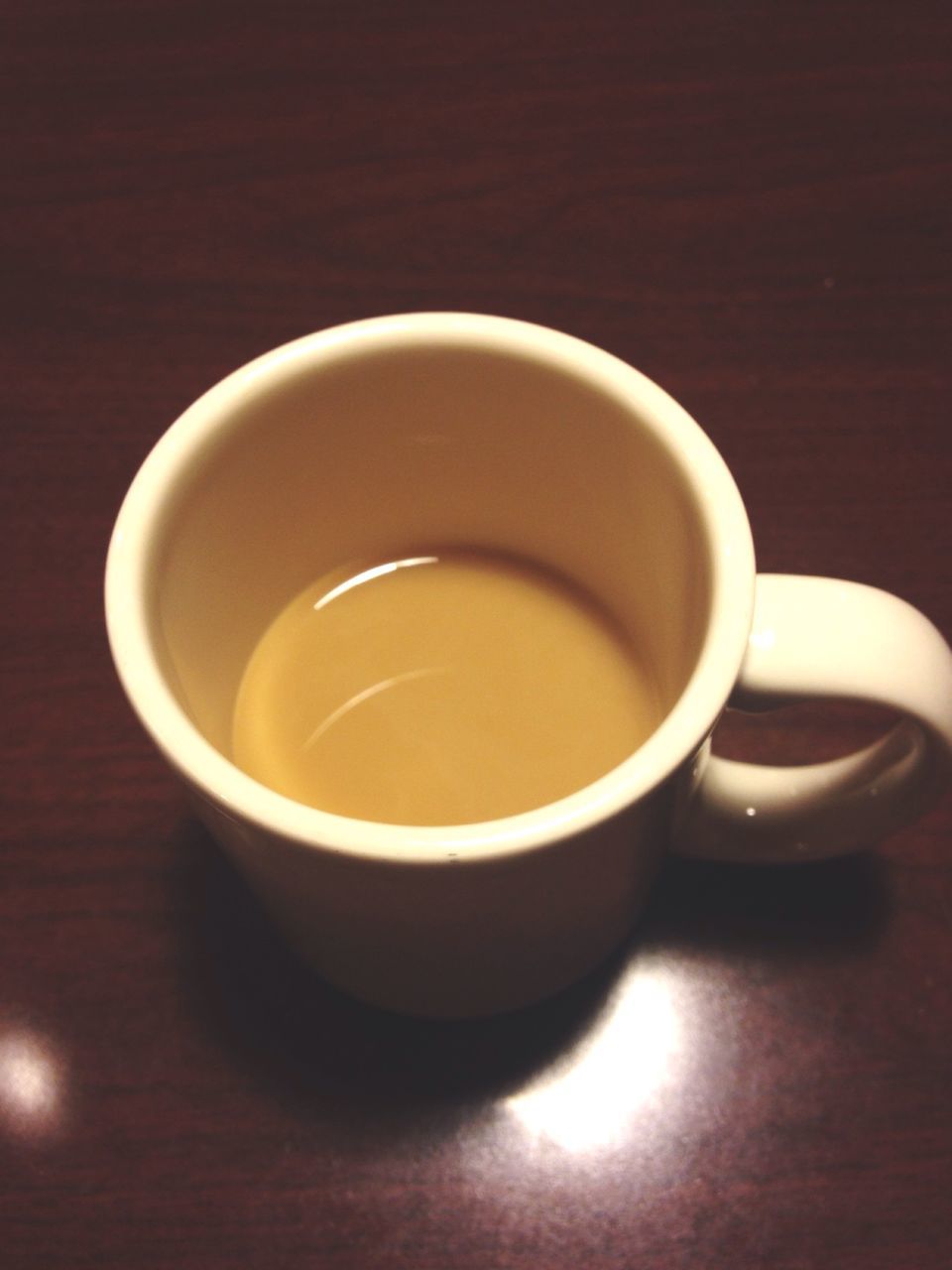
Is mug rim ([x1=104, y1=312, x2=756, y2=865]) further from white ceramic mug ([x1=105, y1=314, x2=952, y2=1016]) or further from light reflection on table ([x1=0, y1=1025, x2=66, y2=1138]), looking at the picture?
light reflection on table ([x1=0, y1=1025, x2=66, y2=1138])

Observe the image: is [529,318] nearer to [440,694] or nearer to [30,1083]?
[440,694]

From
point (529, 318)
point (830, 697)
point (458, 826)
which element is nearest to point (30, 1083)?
point (458, 826)

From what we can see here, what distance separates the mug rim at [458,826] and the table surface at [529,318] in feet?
0.49

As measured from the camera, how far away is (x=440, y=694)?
53cm

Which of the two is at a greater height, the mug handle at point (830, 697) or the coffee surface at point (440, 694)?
the mug handle at point (830, 697)

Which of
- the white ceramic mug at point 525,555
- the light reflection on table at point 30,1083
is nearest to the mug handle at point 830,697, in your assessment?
the white ceramic mug at point 525,555

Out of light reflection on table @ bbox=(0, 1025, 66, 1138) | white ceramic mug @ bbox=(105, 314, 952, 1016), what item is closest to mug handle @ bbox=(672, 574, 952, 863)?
white ceramic mug @ bbox=(105, 314, 952, 1016)

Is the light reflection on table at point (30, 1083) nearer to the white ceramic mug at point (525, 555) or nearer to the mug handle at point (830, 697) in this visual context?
the white ceramic mug at point (525, 555)

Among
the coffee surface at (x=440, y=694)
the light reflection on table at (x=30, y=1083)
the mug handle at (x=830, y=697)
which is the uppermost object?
the mug handle at (x=830, y=697)

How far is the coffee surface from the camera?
1.63 feet

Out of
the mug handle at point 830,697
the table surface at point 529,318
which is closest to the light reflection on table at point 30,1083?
the table surface at point 529,318

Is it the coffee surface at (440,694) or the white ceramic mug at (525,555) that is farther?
the coffee surface at (440,694)

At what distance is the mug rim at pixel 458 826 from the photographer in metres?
0.34

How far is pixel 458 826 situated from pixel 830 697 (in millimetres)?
129
